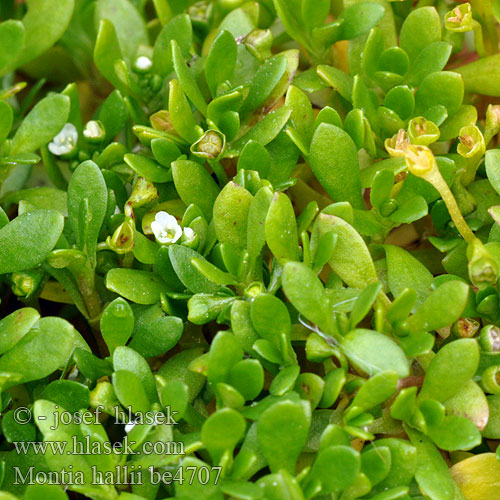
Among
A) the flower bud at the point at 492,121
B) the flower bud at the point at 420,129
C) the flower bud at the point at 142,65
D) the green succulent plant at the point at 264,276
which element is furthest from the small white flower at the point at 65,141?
the flower bud at the point at 492,121

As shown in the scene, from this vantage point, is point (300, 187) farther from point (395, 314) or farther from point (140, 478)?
point (140, 478)

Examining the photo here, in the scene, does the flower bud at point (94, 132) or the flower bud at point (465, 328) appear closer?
the flower bud at point (465, 328)

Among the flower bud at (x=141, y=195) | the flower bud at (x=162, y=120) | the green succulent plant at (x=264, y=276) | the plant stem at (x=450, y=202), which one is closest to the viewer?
the green succulent plant at (x=264, y=276)

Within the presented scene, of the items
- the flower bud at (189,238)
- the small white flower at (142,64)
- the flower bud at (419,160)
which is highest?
the small white flower at (142,64)

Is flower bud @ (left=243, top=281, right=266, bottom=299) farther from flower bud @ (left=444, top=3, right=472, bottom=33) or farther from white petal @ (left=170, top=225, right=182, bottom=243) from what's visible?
flower bud @ (left=444, top=3, right=472, bottom=33)

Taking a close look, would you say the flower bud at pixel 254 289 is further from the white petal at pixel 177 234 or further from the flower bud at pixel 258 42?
the flower bud at pixel 258 42

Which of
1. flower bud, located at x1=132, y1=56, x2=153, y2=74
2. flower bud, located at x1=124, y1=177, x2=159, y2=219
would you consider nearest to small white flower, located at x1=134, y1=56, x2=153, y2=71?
flower bud, located at x1=132, y1=56, x2=153, y2=74

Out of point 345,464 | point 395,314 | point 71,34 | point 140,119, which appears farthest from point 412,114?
point 71,34
